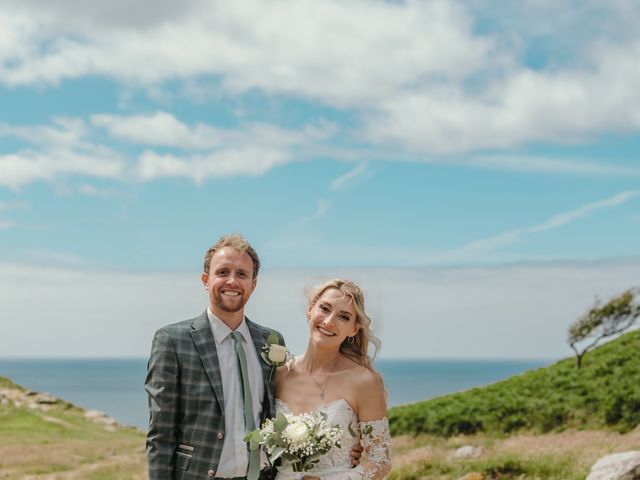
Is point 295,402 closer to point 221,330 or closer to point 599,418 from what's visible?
point 221,330

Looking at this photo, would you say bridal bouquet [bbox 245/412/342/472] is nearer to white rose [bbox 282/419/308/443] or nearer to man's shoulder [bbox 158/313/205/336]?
white rose [bbox 282/419/308/443]

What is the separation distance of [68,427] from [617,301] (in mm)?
22217

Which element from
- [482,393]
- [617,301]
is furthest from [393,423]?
[617,301]

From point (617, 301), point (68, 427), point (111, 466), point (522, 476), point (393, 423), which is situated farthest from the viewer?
point (68, 427)

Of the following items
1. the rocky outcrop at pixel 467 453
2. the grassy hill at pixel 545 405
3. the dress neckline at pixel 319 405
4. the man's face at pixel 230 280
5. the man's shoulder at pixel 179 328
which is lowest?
the dress neckline at pixel 319 405

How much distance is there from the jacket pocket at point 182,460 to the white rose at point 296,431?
2.21ft

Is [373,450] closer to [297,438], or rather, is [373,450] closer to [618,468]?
[297,438]

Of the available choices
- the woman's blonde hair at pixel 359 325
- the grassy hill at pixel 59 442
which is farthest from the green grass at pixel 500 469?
the woman's blonde hair at pixel 359 325

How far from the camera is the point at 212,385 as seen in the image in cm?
571

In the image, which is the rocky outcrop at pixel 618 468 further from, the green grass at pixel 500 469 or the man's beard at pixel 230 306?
the man's beard at pixel 230 306

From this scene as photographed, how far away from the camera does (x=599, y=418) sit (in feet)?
74.8

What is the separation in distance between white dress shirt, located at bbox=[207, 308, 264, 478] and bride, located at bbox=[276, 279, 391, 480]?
0.30m

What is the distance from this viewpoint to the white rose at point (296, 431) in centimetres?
563

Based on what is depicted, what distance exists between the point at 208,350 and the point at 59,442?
1031 inches
